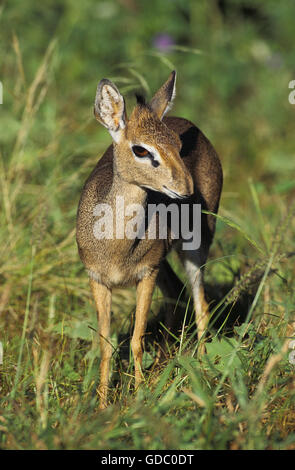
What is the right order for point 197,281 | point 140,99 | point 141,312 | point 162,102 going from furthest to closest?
point 197,281
point 141,312
point 162,102
point 140,99

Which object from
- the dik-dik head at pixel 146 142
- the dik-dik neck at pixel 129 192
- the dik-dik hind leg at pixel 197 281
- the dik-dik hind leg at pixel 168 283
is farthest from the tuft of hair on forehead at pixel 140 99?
the dik-dik hind leg at pixel 168 283

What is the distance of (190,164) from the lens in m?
4.28

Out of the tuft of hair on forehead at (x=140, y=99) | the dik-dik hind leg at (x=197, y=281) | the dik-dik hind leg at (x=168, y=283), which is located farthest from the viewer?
the dik-dik hind leg at (x=168, y=283)

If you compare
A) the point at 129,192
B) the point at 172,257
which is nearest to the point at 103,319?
the point at 129,192

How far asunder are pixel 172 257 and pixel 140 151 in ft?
5.34

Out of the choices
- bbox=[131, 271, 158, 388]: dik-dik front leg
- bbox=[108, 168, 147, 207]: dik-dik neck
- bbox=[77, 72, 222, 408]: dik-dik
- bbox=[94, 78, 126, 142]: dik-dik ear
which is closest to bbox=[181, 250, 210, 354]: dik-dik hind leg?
bbox=[77, 72, 222, 408]: dik-dik

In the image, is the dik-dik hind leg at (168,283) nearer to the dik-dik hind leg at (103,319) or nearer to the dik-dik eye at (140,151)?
the dik-dik hind leg at (103,319)

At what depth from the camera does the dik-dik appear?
3.40 metres

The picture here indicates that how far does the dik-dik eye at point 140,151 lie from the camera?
3.44 meters

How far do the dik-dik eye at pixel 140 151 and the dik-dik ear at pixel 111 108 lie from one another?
0.17 metres

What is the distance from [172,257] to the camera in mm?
4992

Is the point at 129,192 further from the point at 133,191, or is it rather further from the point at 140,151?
the point at 140,151

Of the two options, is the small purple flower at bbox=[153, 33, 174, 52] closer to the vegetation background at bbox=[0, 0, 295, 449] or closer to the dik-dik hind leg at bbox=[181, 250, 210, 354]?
the vegetation background at bbox=[0, 0, 295, 449]

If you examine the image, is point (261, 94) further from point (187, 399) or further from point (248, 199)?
point (187, 399)
